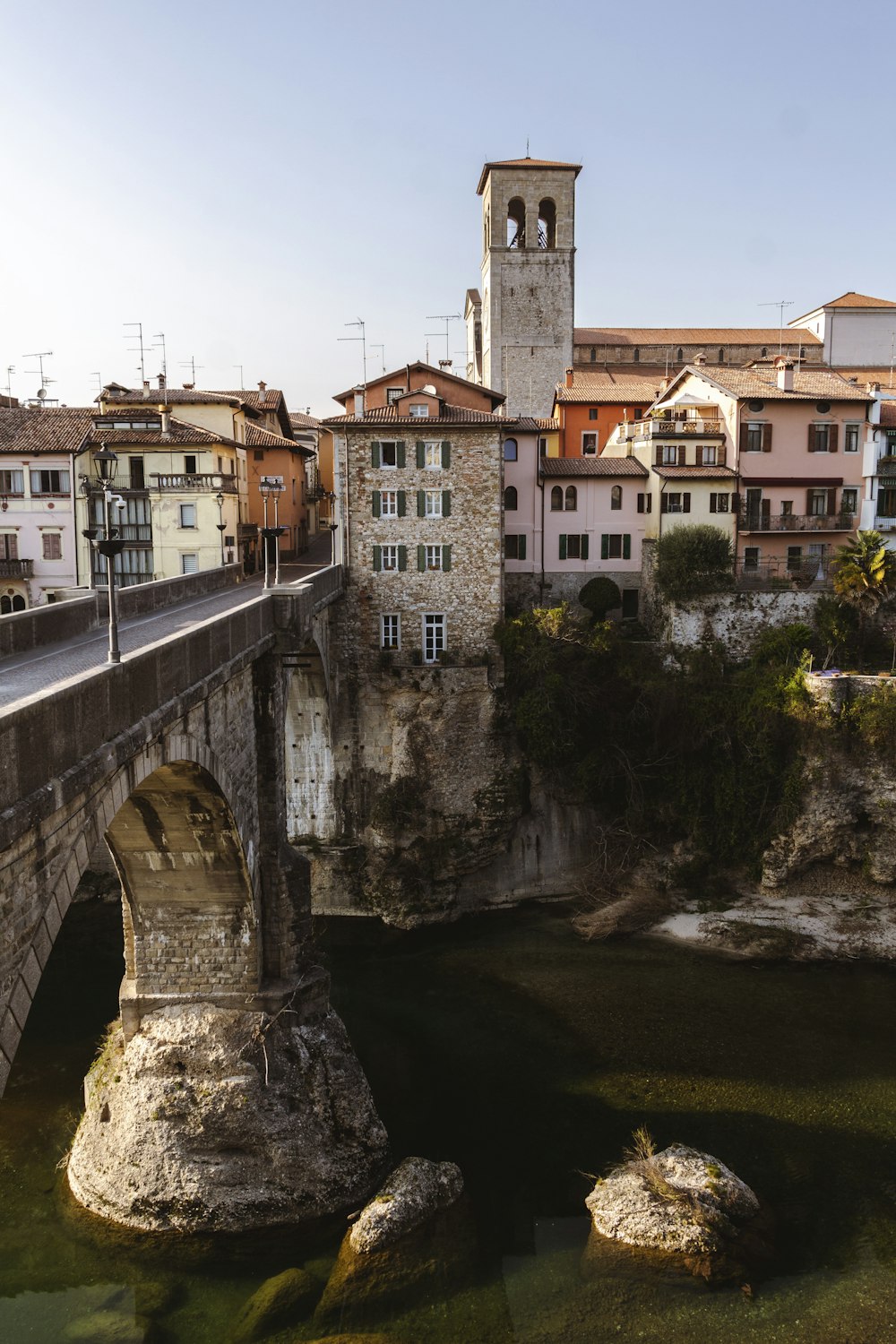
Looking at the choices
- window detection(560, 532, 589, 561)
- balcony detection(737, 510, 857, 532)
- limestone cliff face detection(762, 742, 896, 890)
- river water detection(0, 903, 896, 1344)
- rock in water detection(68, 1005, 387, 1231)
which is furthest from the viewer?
window detection(560, 532, 589, 561)

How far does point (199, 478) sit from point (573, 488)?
1405cm

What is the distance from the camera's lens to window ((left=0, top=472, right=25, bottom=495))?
39.9 m

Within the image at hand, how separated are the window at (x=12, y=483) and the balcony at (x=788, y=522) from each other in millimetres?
26964

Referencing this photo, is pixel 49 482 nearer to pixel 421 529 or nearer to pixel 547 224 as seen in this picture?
pixel 421 529

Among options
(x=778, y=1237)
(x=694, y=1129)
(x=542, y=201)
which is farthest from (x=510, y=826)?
(x=542, y=201)

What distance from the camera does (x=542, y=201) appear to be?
56844mm

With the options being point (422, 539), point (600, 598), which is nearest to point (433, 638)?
point (422, 539)

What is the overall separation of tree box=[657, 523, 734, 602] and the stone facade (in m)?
6.00

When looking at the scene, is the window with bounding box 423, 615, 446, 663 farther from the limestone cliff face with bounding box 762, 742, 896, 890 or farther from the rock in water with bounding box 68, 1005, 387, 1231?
the rock in water with bounding box 68, 1005, 387, 1231

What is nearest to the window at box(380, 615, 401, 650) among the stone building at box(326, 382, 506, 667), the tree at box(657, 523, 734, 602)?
the stone building at box(326, 382, 506, 667)

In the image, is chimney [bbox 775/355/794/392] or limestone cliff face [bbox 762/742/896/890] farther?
chimney [bbox 775/355/794/392]

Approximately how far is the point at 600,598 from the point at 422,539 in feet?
24.6

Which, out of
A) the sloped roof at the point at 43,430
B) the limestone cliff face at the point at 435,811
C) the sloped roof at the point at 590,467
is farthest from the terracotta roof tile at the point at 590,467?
the sloped roof at the point at 43,430

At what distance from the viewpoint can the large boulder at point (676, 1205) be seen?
55.3ft
